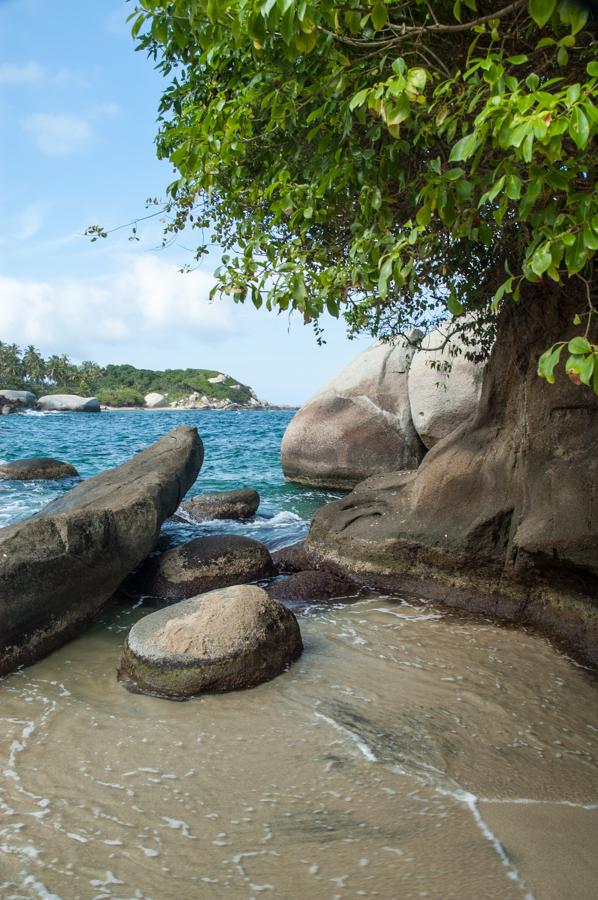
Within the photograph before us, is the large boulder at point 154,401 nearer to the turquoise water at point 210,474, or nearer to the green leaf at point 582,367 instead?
the turquoise water at point 210,474

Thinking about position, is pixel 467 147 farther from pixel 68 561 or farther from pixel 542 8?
pixel 68 561

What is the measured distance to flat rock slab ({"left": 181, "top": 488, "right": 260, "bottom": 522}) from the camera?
1191 centimetres

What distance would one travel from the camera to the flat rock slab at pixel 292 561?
8.26 m

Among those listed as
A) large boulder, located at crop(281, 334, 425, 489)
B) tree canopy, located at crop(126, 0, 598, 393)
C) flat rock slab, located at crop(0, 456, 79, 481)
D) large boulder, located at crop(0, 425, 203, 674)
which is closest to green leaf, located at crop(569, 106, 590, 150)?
tree canopy, located at crop(126, 0, 598, 393)

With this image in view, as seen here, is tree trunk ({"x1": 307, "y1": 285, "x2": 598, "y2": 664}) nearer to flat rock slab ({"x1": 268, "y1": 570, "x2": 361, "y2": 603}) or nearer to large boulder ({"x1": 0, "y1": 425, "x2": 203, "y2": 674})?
flat rock slab ({"x1": 268, "y1": 570, "x2": 361, "y2": 603})

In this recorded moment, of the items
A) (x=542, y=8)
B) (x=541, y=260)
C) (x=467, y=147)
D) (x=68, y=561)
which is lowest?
(x=68, y=561)

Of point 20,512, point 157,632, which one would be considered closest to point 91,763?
point 157,632

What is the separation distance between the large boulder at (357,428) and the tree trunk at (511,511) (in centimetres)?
649

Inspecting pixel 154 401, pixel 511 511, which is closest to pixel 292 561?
pixel 511 511

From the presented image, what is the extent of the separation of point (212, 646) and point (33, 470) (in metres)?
13.1

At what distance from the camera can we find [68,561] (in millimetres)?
6027

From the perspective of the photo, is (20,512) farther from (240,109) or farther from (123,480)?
(240,109)

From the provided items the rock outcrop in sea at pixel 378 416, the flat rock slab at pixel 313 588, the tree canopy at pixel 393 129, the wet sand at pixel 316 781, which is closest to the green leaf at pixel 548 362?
the tree canopy at pixel 393 129

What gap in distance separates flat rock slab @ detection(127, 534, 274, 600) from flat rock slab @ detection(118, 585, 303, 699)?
1860mm
